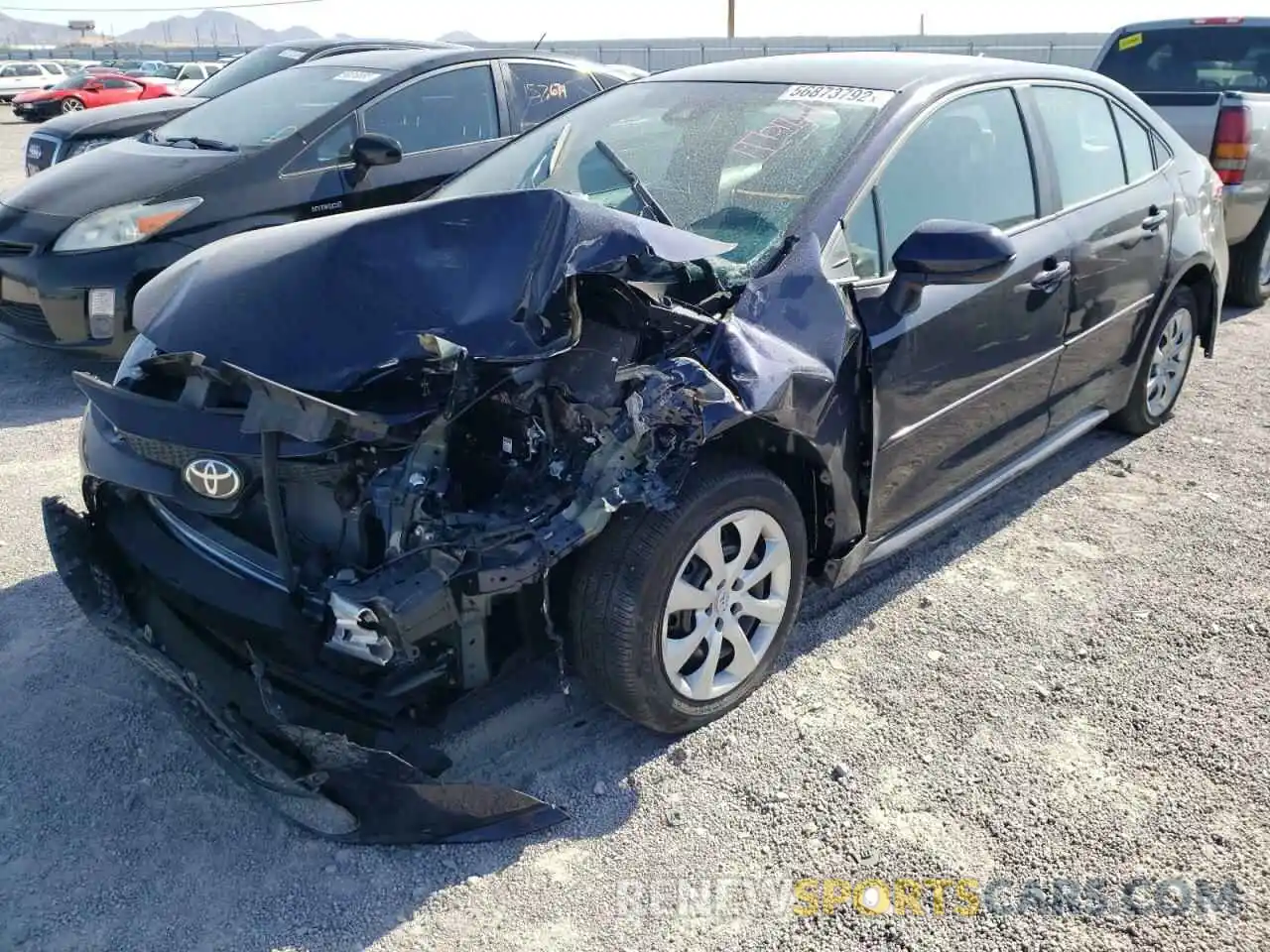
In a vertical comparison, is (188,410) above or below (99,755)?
above

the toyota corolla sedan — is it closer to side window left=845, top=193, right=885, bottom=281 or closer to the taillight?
side window left=845, top=193, right=885, bottom=281

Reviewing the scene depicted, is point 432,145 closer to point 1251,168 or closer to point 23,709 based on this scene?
point 23,709

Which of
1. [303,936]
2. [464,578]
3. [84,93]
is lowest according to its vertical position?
[303,936]

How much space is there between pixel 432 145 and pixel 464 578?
4.58 m

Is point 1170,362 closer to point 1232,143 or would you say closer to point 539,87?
point 1232,143

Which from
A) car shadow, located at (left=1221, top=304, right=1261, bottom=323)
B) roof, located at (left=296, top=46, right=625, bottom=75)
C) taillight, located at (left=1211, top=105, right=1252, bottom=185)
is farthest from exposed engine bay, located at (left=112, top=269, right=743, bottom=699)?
car shadow, located at (left=1221, top=304, right=1261, bottom=323)

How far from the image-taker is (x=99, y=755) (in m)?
2.82

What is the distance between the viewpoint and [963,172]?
11.2 ft

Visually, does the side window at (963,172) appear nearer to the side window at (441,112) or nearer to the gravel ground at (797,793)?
the gravel ground at (797,793)

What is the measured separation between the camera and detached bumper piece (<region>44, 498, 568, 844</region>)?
7.62 feet

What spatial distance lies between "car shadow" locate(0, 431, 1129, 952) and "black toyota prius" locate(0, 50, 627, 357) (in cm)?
241

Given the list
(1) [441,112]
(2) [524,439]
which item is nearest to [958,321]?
(2) [524,439]

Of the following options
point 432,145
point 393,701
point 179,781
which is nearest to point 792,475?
point 393,701

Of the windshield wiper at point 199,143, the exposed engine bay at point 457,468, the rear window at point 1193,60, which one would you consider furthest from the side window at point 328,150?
the rear window at point 1193,60
